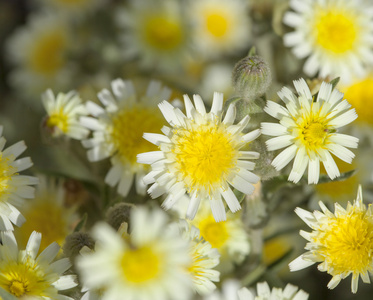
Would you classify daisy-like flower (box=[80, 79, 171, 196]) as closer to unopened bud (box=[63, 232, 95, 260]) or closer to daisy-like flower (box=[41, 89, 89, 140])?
daisy-like flower (box=[41, 89, 89, 140])

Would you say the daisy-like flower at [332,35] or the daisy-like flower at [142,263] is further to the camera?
the daisy-like flower at [332,35]

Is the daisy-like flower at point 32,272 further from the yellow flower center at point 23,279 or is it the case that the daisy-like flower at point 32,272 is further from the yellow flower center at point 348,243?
the yellow flower center at point 348,243

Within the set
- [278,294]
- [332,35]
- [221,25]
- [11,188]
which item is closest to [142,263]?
[278,294]

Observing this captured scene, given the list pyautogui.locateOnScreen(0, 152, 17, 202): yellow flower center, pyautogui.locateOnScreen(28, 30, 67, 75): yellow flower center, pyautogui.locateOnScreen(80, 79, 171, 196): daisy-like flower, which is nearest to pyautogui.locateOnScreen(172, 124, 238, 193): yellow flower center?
pyautogui.locateOnScreen(80, 79, 171, 196): daisy-like flower

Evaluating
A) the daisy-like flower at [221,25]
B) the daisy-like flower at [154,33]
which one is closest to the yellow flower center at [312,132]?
the daisy-like flower at [154,33]

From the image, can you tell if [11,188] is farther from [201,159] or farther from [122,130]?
[201,159]

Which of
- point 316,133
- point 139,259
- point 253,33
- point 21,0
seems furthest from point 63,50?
point 139,259

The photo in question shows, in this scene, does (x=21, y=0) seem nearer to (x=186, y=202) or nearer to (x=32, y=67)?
(x=32, y=67)
